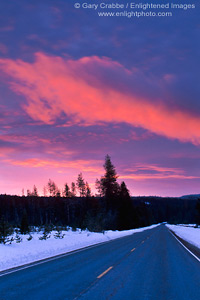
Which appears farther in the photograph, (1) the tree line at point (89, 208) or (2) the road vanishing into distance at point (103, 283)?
(1) the tree line at point (89, 208)

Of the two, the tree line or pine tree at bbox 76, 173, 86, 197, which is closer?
the tree line

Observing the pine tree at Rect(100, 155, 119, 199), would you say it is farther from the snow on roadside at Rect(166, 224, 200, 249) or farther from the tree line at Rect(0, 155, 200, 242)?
the snow on roadside at Rect(166, 224, 200, 249)

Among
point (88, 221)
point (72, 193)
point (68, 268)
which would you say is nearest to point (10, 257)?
point (68, 268)

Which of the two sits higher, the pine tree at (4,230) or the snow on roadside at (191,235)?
the pine tree at (4,230)

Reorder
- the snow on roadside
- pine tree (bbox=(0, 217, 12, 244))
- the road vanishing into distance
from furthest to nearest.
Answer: the snow on roadside, pine tree (bbox=(0, 217, 12, 244)), the road vanishing into distance

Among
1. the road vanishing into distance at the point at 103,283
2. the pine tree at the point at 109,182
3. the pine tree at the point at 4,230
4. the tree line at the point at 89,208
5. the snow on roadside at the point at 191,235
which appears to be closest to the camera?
the road vanishing into distance at the point at 103,283

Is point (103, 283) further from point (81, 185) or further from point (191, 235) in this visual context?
point (81, 185)

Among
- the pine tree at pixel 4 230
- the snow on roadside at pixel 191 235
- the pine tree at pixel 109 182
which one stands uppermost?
the pine tree at pixel 109 182

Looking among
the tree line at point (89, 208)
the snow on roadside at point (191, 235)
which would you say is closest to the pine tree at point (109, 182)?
the tree line at point (89, 208)

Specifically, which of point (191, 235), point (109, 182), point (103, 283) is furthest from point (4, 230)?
point (109, 182)

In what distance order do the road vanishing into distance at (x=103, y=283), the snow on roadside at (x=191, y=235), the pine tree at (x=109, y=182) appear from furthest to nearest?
the pine tree at (x=109, y=182), the snow on roadside at (x=191, y=235), the road vanishing into distance at (x=103, y=283)

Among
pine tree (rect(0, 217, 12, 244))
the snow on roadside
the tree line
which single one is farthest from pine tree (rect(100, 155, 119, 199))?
pine tree (rect(0, 217, 12, 244))

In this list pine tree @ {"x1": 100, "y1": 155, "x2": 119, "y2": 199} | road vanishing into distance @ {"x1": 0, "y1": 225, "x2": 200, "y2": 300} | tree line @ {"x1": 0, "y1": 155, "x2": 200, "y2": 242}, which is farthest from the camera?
pine tree @ {"x1": 100, "y1": 155, "x2": 119, "y2": 199}

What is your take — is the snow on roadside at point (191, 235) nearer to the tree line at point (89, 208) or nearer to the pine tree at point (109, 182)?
the tree line at point (89, 208)
